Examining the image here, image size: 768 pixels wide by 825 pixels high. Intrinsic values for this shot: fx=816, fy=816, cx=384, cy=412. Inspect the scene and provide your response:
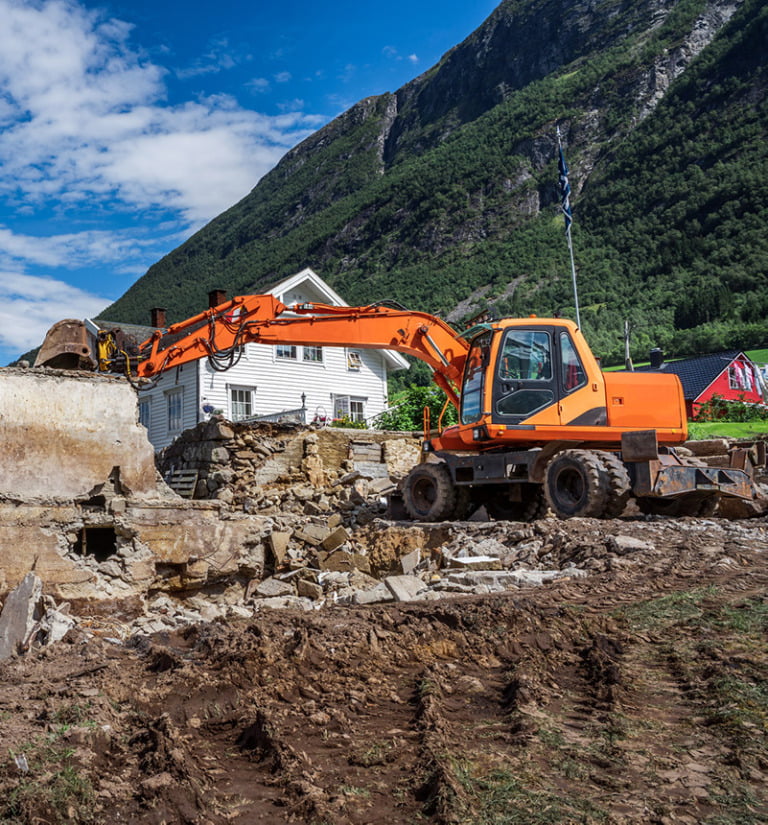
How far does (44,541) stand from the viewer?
9.42 meters

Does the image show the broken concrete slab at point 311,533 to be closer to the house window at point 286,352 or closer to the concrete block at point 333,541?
the concrete block at point 333,541

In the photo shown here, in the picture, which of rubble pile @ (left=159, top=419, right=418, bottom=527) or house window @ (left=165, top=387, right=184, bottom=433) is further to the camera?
house window @ (left=165, top=387, right=184, bottom=433)

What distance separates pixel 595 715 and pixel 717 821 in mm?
1241

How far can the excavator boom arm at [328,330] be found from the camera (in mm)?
12883

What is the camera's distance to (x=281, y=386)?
26406 mm

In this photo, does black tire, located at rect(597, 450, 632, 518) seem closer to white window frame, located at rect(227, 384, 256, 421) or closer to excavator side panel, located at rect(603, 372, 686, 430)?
excavator side panel, located at rect(603, 372, 686, 430)

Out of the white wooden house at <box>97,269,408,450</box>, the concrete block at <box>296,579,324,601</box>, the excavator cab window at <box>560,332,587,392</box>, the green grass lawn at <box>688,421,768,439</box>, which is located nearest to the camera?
the concrete block at <box>296,579,324,601</box>

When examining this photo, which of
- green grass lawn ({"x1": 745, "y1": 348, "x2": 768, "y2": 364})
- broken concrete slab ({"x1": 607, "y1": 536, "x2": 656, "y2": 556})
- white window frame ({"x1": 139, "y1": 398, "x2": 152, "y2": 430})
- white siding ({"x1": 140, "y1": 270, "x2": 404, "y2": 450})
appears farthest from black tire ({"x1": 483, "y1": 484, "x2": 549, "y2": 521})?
green grass lawn ({"x1": 745, "y1": 348, "x2": 768, "y2": 364})

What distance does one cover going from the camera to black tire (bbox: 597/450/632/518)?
10.6 meters

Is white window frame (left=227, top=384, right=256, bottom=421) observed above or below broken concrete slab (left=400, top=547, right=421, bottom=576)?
above

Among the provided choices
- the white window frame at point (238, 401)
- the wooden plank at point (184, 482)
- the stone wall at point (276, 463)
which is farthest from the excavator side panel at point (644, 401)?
the white window frame at point (238, 401)

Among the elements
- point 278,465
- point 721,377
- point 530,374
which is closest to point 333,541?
point 530,374

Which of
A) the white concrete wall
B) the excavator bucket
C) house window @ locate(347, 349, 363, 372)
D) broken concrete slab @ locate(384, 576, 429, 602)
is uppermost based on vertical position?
house window @ locate(347, 349, 363, 372)

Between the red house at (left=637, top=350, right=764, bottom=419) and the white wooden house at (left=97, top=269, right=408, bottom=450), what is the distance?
19.0 metres
